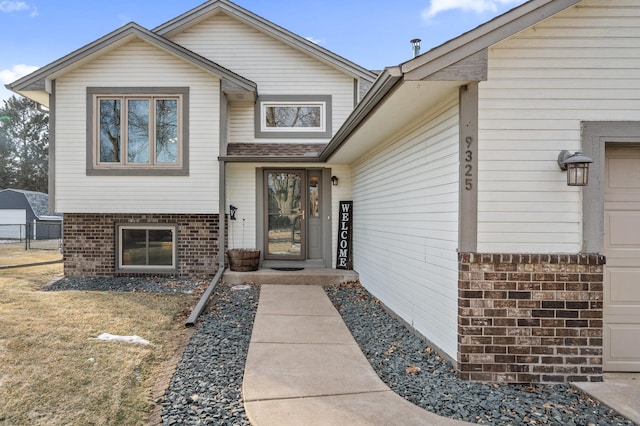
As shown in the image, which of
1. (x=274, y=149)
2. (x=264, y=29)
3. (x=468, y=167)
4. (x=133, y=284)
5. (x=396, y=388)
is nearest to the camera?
(x=396, y=388)

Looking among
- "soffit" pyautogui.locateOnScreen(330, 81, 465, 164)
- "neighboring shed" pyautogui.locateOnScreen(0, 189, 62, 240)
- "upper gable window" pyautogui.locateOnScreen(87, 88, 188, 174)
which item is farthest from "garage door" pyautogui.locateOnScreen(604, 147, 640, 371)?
"neighboring shed" pyautogui.locateOnScreen(0, 189, 62, 240)

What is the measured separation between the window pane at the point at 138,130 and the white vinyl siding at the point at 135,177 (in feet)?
1.27

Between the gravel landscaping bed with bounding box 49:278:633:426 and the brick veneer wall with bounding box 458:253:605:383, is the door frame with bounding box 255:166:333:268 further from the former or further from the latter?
the brick veneer wall with bounding box 458:253:605:383

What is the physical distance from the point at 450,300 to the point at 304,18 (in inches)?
471

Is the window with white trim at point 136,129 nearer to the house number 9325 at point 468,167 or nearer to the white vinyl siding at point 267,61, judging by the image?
the white vinyl siding at point 267,61

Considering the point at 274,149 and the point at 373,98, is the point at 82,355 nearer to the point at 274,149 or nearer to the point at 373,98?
the point at 373,98

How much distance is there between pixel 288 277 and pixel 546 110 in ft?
18.0

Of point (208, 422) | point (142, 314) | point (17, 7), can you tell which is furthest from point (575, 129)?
point (17, 7)

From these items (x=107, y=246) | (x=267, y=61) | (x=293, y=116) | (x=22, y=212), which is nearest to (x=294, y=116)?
(x=293, y=116)

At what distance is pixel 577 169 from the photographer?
124 inches

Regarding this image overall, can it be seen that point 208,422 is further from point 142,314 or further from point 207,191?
point 207,191

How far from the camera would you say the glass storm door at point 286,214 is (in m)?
8.66

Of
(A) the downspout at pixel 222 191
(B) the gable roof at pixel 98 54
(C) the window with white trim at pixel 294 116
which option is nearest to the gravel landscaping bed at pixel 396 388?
(A) the downspout at pixel 222 191

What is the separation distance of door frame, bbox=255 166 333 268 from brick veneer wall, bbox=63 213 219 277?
42.2 inches
